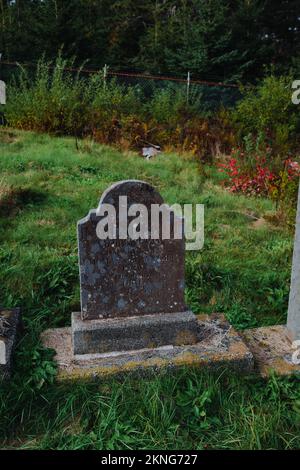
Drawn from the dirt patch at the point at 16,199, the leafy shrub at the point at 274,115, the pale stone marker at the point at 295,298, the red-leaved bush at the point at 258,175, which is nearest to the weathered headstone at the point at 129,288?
the pale stone marker at the point at 295,298

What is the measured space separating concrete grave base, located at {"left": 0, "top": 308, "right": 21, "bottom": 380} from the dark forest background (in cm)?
1589

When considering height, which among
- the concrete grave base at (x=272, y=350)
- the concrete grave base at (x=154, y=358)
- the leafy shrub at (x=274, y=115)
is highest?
the leafy shrub at (x=274, y=115)

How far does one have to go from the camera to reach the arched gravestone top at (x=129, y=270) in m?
2.79

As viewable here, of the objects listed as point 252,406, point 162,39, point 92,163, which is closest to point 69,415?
point 252,406

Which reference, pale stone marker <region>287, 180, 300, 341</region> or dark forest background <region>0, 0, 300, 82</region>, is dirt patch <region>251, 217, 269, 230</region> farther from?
dark forest background <region>0, 0, 300, 82</region>

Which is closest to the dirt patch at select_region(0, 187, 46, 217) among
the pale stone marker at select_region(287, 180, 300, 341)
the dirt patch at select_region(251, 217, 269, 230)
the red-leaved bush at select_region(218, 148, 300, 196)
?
the dirt patch at select_region(251, 217, 269, 230)

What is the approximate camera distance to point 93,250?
9.28 feet

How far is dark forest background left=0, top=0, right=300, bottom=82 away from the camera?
1728cm

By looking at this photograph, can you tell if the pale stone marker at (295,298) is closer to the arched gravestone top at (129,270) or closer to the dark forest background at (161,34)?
the arched gravestone top at (129,270)

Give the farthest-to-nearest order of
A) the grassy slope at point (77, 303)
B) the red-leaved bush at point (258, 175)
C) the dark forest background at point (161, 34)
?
the dark forest background at point (161, 34) → the red-leaved bush at point (258, 175) → the grassy slope at point (77, 303)

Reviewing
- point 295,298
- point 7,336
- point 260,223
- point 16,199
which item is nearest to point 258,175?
point 260,223

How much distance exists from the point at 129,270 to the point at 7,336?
3.04 ft

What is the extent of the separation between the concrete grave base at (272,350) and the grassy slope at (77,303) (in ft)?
0.44
